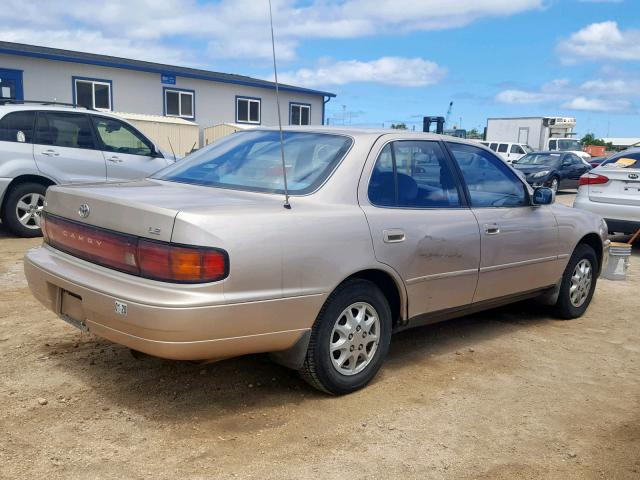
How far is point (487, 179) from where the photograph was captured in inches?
190

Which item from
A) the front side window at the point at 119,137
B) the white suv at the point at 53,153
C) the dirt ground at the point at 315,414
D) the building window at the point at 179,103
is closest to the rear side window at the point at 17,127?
the white suv at the point at 53,153

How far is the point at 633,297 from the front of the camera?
6727 millimetres

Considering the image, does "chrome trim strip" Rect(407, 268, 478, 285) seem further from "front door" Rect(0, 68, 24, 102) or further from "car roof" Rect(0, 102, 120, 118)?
"front door" Rect(0, 68, 24, 102)

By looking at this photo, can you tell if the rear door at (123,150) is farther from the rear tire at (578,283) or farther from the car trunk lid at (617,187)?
the car trunk lid at (617,187)

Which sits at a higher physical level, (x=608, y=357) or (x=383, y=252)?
(x=383, y=252)

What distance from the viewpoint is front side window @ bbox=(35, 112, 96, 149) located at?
8734mm

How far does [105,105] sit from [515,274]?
17739mm

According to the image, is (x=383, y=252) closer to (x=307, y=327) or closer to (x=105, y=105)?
(x=307, y=327)

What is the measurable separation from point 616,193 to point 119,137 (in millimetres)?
7289

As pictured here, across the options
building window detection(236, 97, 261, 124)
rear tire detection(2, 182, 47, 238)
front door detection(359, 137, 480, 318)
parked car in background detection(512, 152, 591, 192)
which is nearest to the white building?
building window detection(236, 97, 261, 124)

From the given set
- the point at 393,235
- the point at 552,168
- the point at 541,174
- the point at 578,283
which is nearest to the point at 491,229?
the point at 393,235

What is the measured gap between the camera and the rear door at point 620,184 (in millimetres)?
9039

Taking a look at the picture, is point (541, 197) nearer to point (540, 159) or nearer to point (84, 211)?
point (84, 211)

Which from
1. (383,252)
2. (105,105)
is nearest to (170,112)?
(105,105)
